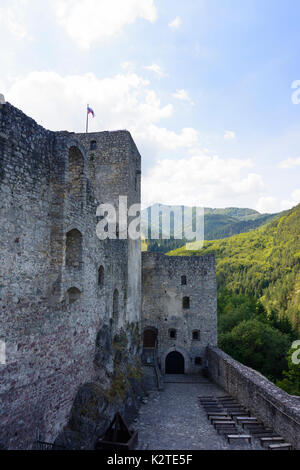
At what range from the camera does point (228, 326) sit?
1467 inches

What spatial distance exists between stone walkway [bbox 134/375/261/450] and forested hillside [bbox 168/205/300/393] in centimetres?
1084

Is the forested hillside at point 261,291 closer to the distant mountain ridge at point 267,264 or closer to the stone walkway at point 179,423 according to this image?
the distant mountain ridge at point 267,264

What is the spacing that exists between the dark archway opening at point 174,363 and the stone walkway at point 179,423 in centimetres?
309

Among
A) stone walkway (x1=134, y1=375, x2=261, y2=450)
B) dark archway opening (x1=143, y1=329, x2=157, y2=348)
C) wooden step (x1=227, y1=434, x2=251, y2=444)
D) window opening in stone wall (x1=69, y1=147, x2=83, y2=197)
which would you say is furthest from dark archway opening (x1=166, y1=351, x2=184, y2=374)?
window opening in stone wall (x1=69, y1=147, x2=83, y2=197)

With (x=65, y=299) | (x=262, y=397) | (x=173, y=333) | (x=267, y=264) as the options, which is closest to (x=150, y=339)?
(x=173, y=333)

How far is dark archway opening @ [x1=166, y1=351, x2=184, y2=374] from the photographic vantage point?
23453 mm

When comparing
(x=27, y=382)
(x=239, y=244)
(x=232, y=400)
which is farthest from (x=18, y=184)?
(x=239, y=244)

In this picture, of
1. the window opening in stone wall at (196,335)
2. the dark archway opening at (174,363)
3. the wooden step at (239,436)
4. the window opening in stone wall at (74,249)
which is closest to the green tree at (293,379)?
the window opening in stone wall at (196,335)

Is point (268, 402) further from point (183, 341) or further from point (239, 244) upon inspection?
point (239, 244)

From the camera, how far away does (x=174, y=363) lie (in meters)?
23.7

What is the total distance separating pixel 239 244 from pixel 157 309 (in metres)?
92.9

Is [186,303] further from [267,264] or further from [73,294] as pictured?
[267,264]

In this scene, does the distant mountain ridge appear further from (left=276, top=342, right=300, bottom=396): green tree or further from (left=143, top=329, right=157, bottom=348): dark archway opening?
(left=143, top=329, right=157, bottom=348): dark archway opening

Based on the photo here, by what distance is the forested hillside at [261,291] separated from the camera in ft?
96.8
